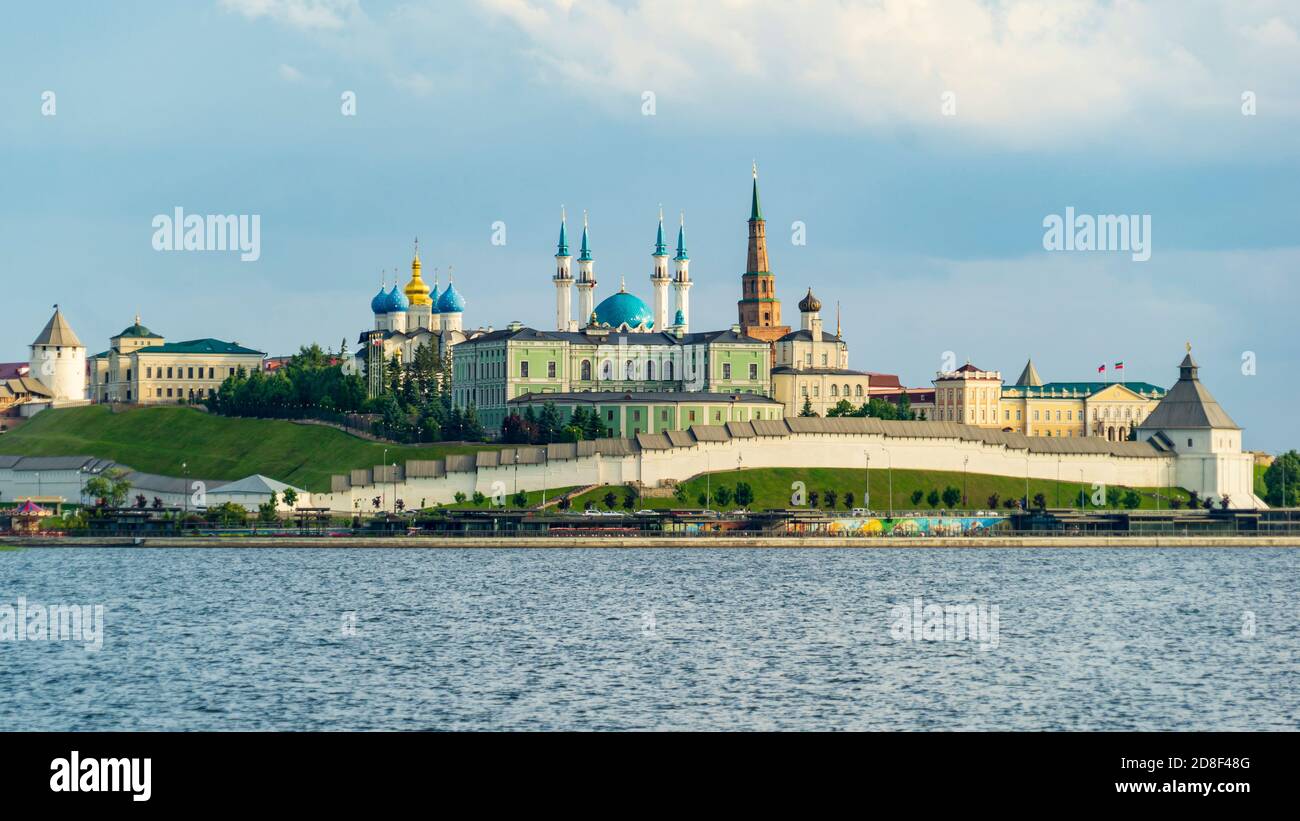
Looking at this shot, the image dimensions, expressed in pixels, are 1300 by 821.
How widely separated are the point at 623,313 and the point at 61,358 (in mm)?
58216

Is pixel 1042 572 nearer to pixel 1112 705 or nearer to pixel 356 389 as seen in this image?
pixel 1112 705

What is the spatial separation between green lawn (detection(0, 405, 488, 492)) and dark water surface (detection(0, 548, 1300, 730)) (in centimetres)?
3786

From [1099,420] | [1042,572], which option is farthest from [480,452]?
[1099,420]

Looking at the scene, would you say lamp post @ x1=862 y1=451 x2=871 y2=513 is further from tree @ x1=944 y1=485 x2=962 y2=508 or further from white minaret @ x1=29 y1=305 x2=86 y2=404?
white minaret @ x1=29 y1=305 x2=86 y2=404

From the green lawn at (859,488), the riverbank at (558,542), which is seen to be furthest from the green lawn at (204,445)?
the riverbank at (558,542)

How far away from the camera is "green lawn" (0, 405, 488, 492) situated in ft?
426

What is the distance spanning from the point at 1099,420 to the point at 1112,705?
5125 inches

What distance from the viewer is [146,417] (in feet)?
526

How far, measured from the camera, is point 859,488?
124 meters

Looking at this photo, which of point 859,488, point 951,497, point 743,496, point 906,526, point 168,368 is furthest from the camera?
point 168,368

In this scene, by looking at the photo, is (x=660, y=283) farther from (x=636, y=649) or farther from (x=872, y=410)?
(x=636, y=649)

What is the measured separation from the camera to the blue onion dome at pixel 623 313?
163 metres

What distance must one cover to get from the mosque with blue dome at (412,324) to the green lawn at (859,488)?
146 feet

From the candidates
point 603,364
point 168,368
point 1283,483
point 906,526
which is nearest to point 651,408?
point 603,364
